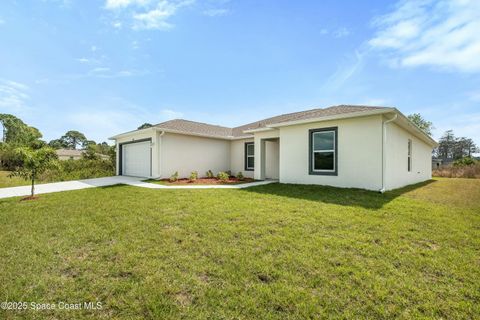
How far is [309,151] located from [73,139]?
80.8 metres

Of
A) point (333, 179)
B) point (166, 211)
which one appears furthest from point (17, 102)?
point (333, 179)

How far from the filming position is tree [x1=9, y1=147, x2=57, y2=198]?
8172 millimetres

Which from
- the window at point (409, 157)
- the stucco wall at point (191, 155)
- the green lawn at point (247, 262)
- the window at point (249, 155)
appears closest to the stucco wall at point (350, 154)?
the green lawn at point (247, 262)

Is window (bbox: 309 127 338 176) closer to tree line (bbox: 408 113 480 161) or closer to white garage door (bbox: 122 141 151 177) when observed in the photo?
white garage door (bbox: 122 141 151 177)

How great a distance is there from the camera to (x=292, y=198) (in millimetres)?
7254

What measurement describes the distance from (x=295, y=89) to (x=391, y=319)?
13.3 meters

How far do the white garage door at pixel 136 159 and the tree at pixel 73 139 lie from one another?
66455mm

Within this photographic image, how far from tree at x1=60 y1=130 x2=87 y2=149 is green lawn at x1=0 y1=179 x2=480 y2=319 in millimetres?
76312

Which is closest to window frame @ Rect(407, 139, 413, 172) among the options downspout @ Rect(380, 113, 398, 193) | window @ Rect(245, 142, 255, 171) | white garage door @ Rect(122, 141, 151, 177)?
downspout @ Rect(380, 113, 398, 193)

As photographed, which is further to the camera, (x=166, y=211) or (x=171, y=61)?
(x=171, y=61)

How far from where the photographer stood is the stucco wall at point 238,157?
50.3 ft

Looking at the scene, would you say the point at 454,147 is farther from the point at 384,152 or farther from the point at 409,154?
the point at 384,152

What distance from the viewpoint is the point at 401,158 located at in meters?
10.3

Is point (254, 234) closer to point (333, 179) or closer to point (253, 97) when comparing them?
point (333, 179)
